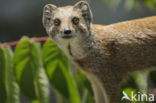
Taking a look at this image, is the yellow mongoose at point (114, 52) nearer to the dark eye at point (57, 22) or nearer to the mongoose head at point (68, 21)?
the mongoose head at point (68, 21)

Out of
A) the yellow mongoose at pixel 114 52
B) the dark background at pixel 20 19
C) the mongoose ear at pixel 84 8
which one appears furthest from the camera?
the dark background at pixel 20 19

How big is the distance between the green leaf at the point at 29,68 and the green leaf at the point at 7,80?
75 mm

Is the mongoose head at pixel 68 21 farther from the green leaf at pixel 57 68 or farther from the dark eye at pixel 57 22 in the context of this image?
the green leaf at pixel 57 68

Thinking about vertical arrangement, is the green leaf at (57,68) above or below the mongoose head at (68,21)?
below

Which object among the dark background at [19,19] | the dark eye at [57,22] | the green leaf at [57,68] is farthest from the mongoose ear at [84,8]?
the dark background at [19,19]

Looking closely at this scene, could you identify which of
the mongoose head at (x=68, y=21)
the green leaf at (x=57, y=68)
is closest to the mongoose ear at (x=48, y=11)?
the mongoose head at (x=68, y=21)

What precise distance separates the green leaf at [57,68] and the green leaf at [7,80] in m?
0.40

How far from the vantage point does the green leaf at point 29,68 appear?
3.81 m

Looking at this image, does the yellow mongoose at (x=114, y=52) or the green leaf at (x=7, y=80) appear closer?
the yellow mongoose at (x=114, y=52)

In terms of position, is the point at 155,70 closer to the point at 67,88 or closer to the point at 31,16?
the point at 67,88

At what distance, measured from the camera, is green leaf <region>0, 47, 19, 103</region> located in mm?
3795

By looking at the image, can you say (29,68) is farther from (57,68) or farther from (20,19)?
(20,19)

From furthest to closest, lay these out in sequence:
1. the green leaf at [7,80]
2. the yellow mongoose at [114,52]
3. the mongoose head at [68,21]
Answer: the green leaf at [7,80]
the yellow mongoose at [114,52]
the mongoose head at [68,21]

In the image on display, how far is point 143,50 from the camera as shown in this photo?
3689 mm
